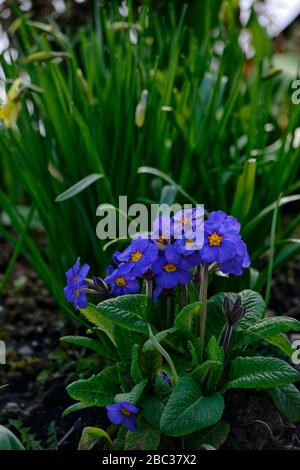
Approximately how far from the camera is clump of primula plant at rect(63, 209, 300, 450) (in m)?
1.52

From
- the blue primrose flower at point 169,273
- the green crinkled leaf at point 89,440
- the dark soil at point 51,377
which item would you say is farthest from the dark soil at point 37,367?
the blue primrose flower at point 169,273

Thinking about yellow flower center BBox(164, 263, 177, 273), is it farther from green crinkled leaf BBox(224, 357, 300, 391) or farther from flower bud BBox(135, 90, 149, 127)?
flower bud BBox(135, 90, 149, 127)

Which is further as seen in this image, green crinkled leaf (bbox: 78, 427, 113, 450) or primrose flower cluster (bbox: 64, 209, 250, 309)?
green crinkled leaf (bbox: 78, 427, 113, 450)

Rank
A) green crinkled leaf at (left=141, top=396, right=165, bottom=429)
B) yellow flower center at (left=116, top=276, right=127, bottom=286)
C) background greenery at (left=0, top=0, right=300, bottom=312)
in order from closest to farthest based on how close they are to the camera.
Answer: green crinkled leaf at (left=141, top=396, right=165, bottom=429), yellow flower center at (left=116, top=276, right=127, bottom=286), background greenery at (left=0, top=0, right=300, bottom=312)

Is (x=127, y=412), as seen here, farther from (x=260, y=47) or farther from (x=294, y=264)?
(x=260, y=47)

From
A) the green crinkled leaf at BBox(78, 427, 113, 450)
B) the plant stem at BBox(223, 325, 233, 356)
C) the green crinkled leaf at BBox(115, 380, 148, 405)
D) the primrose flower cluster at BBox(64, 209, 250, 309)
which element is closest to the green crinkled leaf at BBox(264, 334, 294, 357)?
the plant stem at BBox(223, 325, 233, 356)

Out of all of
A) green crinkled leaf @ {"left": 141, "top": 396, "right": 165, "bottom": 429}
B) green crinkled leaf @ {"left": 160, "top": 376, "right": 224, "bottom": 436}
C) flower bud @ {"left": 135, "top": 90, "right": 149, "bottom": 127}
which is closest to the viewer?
green crinkled leaf @ {"left": 160, "top": 376, "right": 224, "bottom": 436}

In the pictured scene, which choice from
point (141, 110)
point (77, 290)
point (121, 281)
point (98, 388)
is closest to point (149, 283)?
point (121, 281)

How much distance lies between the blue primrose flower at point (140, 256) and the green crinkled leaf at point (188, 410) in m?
0.26

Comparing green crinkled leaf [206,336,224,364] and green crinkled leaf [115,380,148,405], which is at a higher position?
green crinkled leaf [206,336,224,364]

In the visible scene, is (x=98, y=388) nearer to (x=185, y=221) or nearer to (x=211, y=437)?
(x=211, y=437)

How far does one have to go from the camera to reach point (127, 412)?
5.10 feet

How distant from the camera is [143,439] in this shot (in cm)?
157

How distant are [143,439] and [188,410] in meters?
0.14
